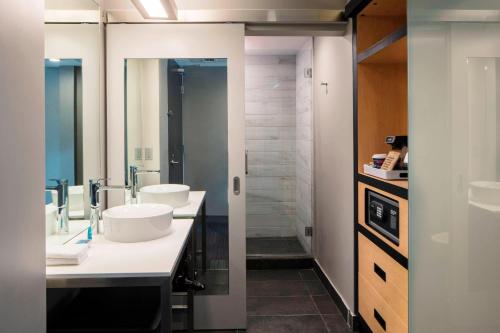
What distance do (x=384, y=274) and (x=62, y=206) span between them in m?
1.60

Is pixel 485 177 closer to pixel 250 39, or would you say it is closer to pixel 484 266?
pixel 484 266

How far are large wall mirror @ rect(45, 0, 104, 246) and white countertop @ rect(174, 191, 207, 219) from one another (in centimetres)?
49

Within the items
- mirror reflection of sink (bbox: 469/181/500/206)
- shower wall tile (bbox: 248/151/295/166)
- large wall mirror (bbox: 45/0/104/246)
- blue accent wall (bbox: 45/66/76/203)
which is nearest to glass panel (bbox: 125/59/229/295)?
large wall mirror (bbox: 45/0/104/246)

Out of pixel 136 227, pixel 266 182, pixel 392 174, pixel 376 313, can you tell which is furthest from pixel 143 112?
pixel 266 182

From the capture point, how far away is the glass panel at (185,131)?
2455 millimetres

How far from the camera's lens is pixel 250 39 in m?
3.60

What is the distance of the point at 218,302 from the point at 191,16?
6.09ft

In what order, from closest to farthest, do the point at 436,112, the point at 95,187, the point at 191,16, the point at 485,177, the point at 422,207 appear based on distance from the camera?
the point at 485,177 < the point at 436,112 < the point at 422,207 < the point at 95,187 < the point at 191,16

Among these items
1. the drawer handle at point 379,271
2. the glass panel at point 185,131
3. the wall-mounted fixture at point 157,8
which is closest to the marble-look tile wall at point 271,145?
the glass panel at point 185,131

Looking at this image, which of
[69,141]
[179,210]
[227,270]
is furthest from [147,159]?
[227,270]

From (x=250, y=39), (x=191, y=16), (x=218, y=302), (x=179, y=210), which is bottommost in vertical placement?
(x=218, y=302)

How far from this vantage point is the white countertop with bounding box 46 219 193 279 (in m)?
1.28

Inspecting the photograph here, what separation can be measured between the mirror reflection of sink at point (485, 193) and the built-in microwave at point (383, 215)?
2.70 feet

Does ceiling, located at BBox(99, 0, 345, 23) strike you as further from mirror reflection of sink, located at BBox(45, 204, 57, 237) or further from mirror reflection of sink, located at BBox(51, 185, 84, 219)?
mirror reflection of sink, located at BBox(45, 204, 57, 237)
